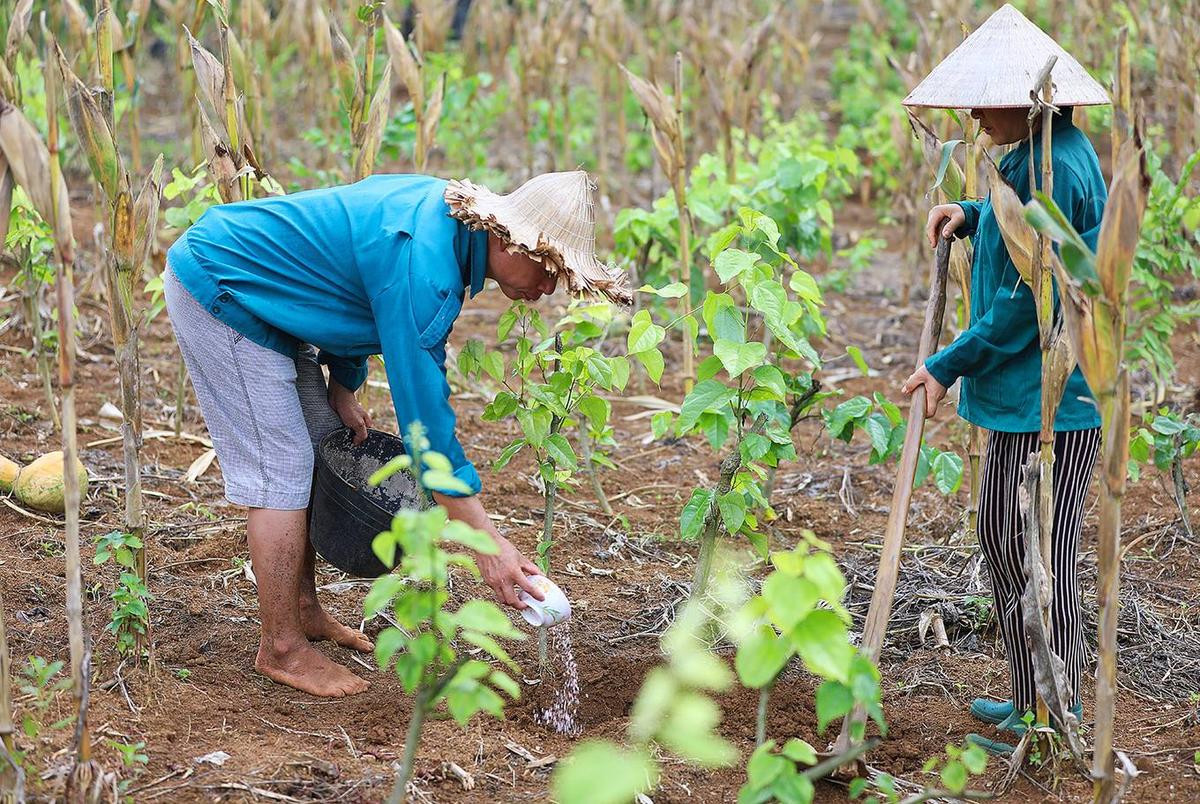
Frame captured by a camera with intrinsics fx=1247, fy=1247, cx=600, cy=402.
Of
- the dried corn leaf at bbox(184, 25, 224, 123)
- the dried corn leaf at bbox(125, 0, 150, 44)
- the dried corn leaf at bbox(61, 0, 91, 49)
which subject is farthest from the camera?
the dried corn leaf at bbox(125, 0, 150, 44)

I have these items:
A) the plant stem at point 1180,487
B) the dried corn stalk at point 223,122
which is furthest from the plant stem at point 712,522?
the dried corn stalk at point 223,122

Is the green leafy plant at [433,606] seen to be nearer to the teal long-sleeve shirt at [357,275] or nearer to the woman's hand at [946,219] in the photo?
the teal long-sleeve shirt at [357,275]

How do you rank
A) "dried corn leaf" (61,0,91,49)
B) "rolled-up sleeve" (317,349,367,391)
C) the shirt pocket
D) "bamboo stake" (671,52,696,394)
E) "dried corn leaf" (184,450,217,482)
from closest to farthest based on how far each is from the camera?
the shirt pocket → "rolled-up sleeve" (317,349,367,391) → "dried corn leaf" (184,450,217,482) → "dried corn leaf" (61,0,91,49) → "bamboo stake" (671,52,696,394)

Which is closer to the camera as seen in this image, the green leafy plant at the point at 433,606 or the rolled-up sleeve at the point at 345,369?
the green leafy plant at the point at 433,606

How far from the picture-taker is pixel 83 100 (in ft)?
8.79

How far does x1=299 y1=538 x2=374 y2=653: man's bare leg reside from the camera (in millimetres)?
2967

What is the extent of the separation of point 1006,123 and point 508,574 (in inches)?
49.7

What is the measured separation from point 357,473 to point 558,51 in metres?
4.86

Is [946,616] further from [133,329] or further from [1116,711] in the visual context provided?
[133,329]

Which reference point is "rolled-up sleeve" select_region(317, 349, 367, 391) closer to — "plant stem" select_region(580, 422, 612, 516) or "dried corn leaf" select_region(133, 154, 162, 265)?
"dried corn leaf" select_region(133, 154, 162, 265)

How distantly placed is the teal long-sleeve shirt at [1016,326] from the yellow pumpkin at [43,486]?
7.93ft

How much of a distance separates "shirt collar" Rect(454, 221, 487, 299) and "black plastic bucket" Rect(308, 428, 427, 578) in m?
0.51

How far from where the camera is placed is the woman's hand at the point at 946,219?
2.58m

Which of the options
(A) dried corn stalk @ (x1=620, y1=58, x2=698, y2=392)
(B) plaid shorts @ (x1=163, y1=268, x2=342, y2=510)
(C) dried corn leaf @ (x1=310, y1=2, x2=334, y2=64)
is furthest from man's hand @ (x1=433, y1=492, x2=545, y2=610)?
(C) dried corn leaf @ (x1=310, y1=2, x2=334, y2=64)
